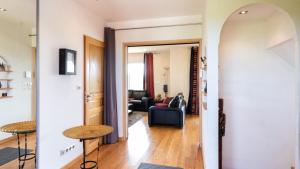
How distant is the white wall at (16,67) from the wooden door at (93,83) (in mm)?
1128

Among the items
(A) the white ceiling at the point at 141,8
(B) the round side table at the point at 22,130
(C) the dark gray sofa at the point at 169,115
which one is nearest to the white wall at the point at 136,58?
(C) the dark gray sofa at the point at 169,115

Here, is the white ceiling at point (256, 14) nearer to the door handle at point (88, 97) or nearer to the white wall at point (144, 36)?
the white wall at point (144, 36)

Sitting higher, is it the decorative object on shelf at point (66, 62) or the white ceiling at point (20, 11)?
the white ceiling at point (20, 11)

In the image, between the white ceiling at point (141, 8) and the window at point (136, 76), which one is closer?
the white ceiling at point (141, 8)

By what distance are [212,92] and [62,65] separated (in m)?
2.06

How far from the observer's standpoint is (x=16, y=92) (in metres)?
2.07

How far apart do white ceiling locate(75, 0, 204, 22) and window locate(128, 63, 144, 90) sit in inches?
188

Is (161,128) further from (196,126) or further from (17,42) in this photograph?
(17,42)

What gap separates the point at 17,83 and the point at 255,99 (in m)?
3.18

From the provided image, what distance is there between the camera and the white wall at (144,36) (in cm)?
372

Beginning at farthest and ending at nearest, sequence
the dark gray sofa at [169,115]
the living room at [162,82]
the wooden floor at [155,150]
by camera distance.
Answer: the living room at [162,82], the dark gray sofa at [169,115], the wooden floor at [155,150]

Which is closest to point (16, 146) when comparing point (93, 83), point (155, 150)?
point (93, 83)

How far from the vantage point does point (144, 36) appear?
3.99m

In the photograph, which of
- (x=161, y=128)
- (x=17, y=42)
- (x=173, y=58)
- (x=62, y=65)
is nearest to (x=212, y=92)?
(x=62, y=65)
